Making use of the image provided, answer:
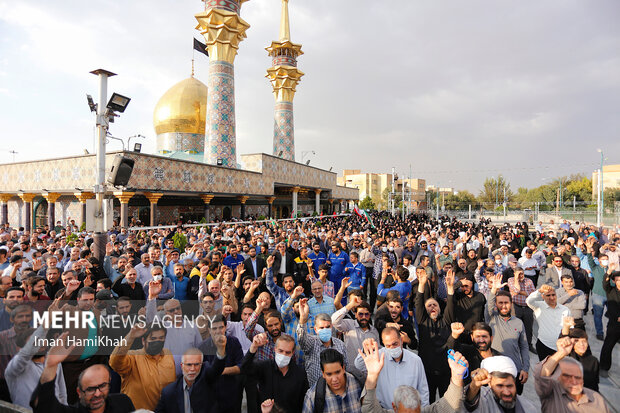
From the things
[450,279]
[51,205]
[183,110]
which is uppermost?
[183,110]

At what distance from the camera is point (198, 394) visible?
9.53 feet

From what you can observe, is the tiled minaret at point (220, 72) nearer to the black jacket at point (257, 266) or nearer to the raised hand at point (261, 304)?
the black jacket at point (257, 266)

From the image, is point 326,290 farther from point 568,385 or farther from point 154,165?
point 154,165

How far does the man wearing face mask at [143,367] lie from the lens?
2.94 m

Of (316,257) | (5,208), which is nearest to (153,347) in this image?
(316,257)

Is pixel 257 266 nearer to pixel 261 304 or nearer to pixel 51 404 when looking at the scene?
pixel 261 304

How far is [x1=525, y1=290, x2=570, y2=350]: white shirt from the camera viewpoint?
4.25m

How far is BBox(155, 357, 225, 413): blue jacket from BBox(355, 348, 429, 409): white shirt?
1.48m

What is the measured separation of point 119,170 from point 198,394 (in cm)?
560

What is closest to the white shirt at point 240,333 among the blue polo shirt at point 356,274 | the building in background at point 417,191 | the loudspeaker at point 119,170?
the blue polo shirt at point 356,274

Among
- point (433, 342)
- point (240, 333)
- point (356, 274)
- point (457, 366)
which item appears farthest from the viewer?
point (356, 274)

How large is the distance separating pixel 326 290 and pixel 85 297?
3.40m

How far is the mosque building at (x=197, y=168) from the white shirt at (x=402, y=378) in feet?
46.3

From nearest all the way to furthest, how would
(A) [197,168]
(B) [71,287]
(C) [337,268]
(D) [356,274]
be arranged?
(B) [71,287] < (D) [356,274] < (C) [337,268] < (A) [197,168]
